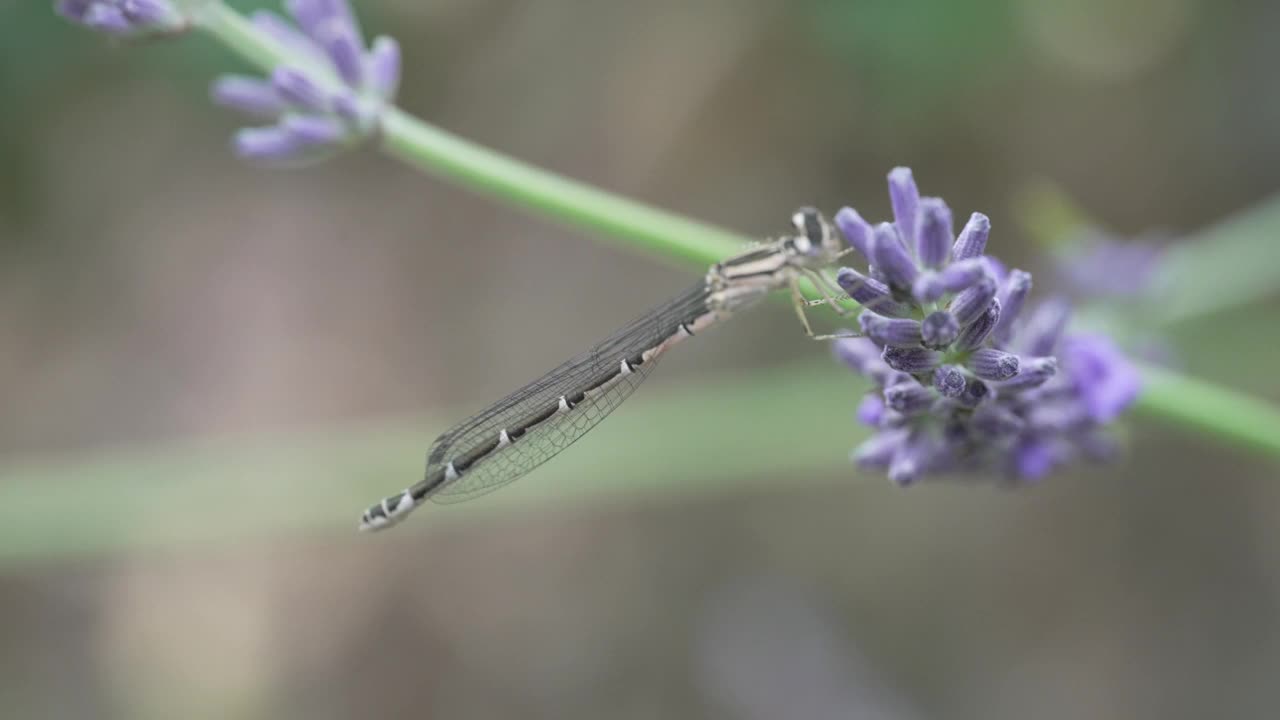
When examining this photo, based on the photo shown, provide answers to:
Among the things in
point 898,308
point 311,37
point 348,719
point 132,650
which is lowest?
point 898,308

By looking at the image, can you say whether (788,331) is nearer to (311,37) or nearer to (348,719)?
(348,719)

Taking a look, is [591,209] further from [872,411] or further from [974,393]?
[974,393]

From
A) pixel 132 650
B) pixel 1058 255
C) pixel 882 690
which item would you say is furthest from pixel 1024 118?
pixel 132 650

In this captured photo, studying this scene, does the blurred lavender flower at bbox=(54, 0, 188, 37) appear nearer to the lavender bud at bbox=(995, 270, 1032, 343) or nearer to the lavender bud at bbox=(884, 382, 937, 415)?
the lavender bud at bbox=(884, 382, 937, 415)

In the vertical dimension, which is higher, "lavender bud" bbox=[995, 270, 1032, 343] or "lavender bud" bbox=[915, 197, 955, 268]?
"lavender bud" bbox=[915, 197, 955, 268]

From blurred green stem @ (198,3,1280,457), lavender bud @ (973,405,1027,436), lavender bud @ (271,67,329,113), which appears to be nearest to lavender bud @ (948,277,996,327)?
lavender bud @ (973,405,1027,436)

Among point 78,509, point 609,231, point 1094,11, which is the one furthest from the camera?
point 1094,11

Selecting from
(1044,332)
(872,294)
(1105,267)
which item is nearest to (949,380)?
(872,294)
